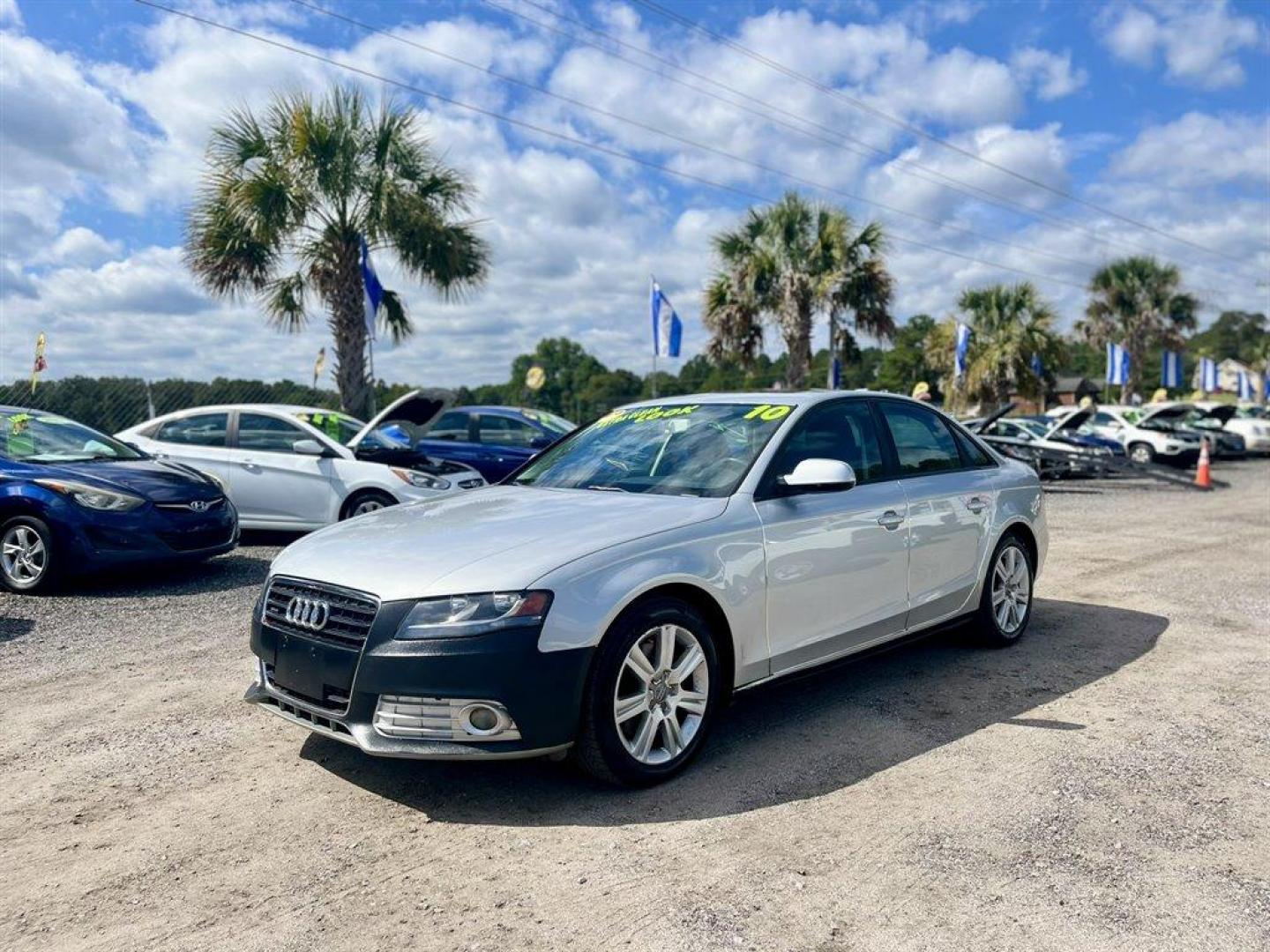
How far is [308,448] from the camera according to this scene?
9.94 meters

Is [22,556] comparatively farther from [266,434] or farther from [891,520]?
[891,520]

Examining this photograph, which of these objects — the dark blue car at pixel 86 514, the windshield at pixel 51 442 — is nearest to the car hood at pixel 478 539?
the dark blue car at pixel 86 514

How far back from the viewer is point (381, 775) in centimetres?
393

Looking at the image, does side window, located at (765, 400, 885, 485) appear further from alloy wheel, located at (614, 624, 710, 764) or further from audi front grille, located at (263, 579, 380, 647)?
audi front grille, located at (263, 579, 380, 647)

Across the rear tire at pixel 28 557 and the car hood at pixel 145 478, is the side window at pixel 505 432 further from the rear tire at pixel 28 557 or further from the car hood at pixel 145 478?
the rear tire at pixel 28 557

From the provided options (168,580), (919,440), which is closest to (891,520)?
(919,440)

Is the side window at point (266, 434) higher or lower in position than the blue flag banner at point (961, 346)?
lower

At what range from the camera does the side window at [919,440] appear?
17.2 feet

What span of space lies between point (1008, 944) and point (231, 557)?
833cm

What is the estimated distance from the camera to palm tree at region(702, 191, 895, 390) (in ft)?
77.7

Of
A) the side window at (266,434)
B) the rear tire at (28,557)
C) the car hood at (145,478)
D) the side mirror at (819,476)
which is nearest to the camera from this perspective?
the side mirror at (819,476)

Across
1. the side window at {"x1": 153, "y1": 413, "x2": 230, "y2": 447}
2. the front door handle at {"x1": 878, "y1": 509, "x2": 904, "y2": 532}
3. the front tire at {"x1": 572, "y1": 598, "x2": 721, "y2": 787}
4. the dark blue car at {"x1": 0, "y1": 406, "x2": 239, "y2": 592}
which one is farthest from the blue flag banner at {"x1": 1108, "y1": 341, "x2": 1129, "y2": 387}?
the front tire at {"x1": 572, "y1": 598, "x2": 721, "y2": 787}

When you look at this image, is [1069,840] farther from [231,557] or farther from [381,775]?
[231,557]

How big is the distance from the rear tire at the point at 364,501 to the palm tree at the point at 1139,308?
37527 millimetres
